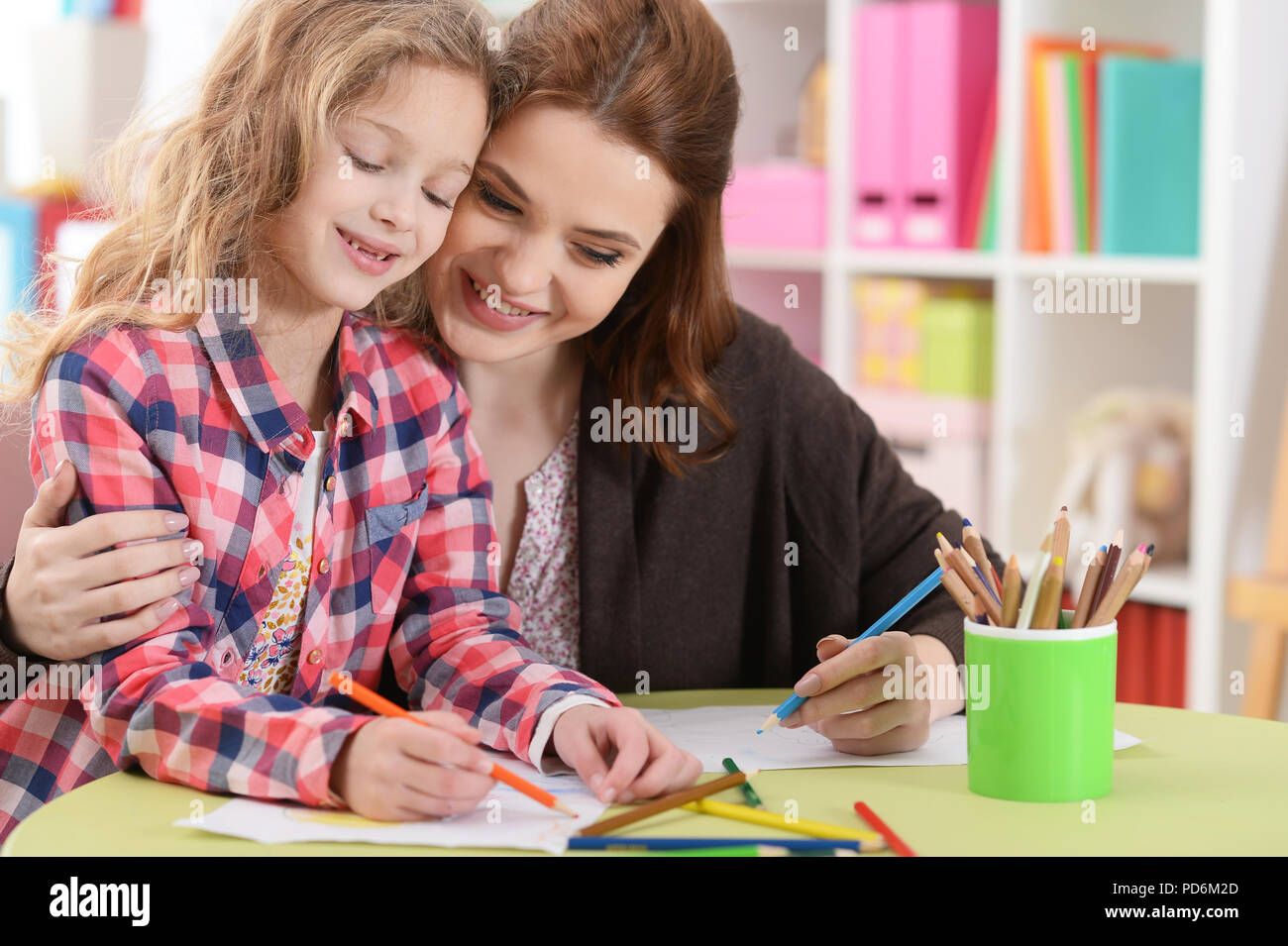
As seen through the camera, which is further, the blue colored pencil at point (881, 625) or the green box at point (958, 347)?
the green box at point (958, 347)

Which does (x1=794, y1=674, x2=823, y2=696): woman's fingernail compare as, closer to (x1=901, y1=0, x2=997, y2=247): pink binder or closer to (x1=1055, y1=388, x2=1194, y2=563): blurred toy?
(x1=1055, y1=388, x2=1194, y2=563): blurred toy

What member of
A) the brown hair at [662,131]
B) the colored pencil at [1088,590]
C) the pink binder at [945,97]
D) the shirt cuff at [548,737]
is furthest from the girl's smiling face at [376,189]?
the pink binder at [945,97]

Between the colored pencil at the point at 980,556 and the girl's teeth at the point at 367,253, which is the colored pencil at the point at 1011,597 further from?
the girl's teeth at the point at 367,253

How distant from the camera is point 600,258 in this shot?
1205 millimetres

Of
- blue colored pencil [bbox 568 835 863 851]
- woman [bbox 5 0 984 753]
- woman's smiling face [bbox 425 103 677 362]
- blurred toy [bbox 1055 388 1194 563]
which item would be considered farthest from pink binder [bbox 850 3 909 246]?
blue colored pencil [bbox 568 835 863 851]

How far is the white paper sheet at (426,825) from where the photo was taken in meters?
0.78

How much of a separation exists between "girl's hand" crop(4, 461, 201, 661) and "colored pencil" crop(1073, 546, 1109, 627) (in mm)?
592

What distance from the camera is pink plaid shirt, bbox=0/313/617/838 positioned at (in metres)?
0.89

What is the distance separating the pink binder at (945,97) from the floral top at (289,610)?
152 cm

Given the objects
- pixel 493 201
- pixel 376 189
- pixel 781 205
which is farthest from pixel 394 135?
pixel 781 205

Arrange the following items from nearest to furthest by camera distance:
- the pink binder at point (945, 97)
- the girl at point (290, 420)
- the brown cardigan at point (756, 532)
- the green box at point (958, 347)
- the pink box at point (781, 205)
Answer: the girl at point (290, 420)
the brown cardigan at point (756, 532)
the pink binder at point (945, 97)
the green box at point (958, 347)
the pink box at point (781, 205)

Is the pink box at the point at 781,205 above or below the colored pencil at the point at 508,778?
above

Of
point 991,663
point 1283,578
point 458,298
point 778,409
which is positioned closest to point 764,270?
point 1283,578
